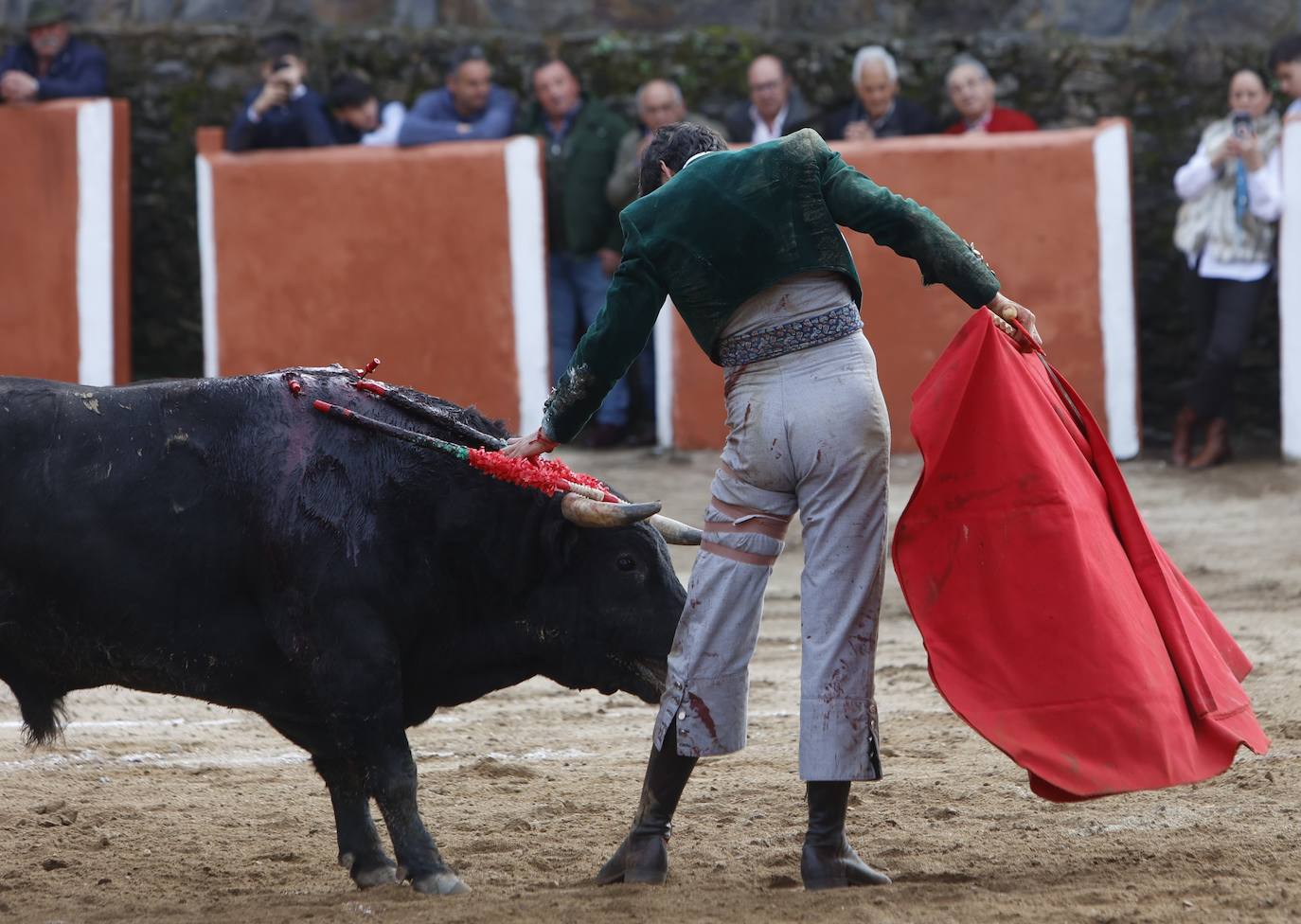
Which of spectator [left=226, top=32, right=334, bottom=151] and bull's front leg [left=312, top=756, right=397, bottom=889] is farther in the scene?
spectator [left=226, top=32, right=334, bottom=151]

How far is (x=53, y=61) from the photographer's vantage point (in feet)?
34.6

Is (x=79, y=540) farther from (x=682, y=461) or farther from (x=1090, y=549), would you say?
(x=682, y=461)

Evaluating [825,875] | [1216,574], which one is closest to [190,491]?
[825,875]

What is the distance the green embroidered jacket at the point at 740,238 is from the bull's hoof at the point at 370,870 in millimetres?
1210

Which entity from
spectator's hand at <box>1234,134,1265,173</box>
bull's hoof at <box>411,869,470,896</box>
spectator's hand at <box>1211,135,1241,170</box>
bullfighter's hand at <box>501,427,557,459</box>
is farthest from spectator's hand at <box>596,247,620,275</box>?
bull's hoof at <box>411,869,470,896</box>

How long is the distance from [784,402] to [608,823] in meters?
1.36

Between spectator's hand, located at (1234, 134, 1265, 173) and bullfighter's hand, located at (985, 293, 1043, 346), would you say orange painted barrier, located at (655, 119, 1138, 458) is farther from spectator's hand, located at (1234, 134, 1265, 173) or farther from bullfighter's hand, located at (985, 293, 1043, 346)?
bullfighter's hand, located at (985, 293, 1043, 346)

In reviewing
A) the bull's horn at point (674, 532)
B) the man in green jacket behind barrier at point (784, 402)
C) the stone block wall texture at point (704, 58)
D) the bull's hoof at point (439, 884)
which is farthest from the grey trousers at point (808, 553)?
the stone block wall texture at point (704, 58)

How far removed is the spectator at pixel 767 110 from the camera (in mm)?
9734

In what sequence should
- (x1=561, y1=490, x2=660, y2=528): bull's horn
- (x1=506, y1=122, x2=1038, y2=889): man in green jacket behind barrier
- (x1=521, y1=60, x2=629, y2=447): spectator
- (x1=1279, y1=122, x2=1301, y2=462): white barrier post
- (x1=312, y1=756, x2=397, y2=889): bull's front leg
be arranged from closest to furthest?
(x1=506, y1=122, x2=1038, y2=889): man in green jacket behind barrier → (x1=561, y1=490, x2=660, y2=528): bull's horn → (x1=312, y1=756, x2=397, y2=889): bull's front leg → (x1=1279, y1=122, x2=1301, y2=462): white barrier post → (x1=521, y1=60, x2=629, y2=447): spectator

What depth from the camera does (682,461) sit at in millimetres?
9625

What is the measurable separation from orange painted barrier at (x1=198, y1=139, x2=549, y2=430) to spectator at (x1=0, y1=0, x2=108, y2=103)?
847 mm

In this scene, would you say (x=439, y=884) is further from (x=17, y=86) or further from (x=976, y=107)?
(x=17, y=86)

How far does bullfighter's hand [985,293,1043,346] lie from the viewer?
3914mm
